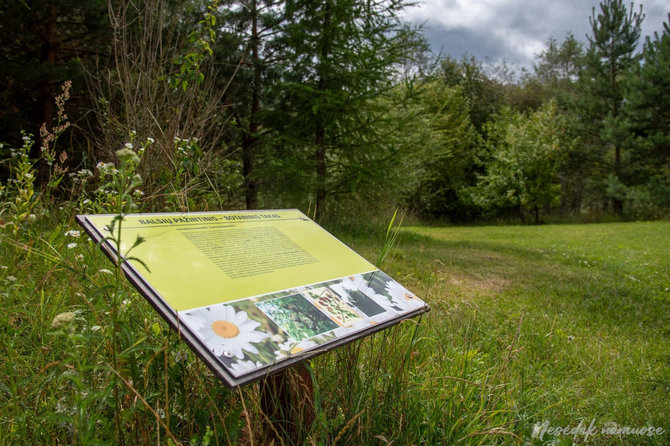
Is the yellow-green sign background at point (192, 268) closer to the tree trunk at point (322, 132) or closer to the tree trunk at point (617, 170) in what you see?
the tree trunk at point (322, 132)

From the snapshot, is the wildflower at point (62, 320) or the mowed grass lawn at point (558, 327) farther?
the mowed grass lawn at point (558, 327)

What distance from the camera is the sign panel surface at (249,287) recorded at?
3.17 feet

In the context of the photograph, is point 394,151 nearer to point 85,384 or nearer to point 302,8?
point 302,8

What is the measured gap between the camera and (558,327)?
10.6ft

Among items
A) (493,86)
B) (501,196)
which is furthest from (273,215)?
(493,86)

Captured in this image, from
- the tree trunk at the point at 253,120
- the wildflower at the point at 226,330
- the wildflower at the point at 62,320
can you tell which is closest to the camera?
the wildflower at the point at 62,320

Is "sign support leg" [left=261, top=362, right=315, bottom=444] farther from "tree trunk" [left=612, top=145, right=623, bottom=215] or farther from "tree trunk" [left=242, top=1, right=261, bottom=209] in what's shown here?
"tree trunk" [left=612, top=145, right=623, bottom=215]

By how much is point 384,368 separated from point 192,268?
0.81 meters

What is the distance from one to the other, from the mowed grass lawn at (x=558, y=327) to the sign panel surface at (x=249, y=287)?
1.34ft

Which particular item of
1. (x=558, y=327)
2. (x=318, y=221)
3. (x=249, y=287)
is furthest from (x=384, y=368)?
(x=318, y=221)

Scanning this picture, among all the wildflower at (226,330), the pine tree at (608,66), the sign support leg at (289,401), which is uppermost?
the pine tree at (608,66)

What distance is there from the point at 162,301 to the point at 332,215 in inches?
280

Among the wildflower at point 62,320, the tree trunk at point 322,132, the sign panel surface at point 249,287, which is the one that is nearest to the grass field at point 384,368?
the wildflower at point 62,320

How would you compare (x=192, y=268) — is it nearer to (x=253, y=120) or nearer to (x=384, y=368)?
(x=384, y=368)
